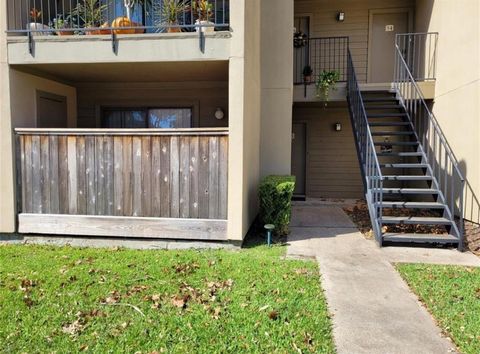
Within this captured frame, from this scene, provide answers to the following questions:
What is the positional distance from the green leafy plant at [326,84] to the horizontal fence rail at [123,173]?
470cm

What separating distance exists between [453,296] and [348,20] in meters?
8.56

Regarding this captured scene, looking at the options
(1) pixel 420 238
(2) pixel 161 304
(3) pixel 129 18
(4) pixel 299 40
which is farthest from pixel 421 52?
(2) pixel 161 304

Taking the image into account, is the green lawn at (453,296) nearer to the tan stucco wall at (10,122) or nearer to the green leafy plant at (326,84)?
the green leafy plant at (326,84)

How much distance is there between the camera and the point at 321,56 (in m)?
10.2

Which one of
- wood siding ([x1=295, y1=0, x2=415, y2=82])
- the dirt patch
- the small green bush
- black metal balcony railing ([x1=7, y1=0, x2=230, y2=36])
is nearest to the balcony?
black metal balcony railing ([x1=7, y1=0, x2=230, y2=36])

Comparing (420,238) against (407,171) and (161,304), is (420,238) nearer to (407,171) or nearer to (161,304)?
(161,304)

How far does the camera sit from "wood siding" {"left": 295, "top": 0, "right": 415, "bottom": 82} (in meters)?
10.1

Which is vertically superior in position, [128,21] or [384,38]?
[384,38]

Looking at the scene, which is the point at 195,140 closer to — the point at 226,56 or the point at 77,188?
the point at 226,56

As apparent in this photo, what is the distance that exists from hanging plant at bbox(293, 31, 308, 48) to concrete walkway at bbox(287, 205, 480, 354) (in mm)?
5554

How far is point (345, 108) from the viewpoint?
10.4 m

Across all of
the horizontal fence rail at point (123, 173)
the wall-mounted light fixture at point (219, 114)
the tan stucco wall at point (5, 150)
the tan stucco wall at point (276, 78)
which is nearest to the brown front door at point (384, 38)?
the tan stucco wall at point (276, 78)

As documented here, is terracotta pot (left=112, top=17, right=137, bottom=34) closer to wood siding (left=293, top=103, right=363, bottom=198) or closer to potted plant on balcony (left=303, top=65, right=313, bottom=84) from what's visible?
potted plant on balcony (left=303, top=65, right=313, bottom=84)

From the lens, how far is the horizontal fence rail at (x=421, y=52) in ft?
28.3
